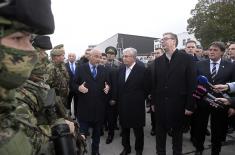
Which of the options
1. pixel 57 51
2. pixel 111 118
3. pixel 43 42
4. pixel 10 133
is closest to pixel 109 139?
pixel 111 118

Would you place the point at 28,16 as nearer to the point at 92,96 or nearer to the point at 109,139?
the point at 92,96

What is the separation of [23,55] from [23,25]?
12 centimetres

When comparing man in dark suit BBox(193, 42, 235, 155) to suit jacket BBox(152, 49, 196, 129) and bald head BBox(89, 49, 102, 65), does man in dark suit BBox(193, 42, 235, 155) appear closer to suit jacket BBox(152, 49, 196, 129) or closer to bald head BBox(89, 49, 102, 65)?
suit jacket BBox(152, 49, 196, 129)

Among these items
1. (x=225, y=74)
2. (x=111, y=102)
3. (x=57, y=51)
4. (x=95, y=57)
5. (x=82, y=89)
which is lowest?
(x=111, y=102)

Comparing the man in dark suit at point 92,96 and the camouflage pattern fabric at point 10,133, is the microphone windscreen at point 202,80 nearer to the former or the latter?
the man in dark suit at point 92,96

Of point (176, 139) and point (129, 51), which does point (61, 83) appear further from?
point (176, 139)

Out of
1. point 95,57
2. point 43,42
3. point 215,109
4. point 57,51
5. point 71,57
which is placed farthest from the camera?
point 71,57

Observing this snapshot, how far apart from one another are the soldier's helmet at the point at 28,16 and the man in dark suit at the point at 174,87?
153 inches

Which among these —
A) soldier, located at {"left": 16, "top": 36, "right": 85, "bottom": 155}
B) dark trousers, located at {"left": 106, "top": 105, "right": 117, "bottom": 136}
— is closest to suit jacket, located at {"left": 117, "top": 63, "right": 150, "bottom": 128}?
dark trousers, located at {"left": 106, "top": 105, "right": 117, "bottom": 136}

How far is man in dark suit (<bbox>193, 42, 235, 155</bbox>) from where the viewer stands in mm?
5441

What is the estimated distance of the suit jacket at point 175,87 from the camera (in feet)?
16.7

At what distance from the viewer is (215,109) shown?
5.47m

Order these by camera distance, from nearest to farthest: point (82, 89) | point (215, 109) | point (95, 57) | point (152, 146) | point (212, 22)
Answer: point (215, 109) → point (82, 89) → point (95, 57) → point (152, 146) → point (212, 22)

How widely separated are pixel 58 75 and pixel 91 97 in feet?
2.90
